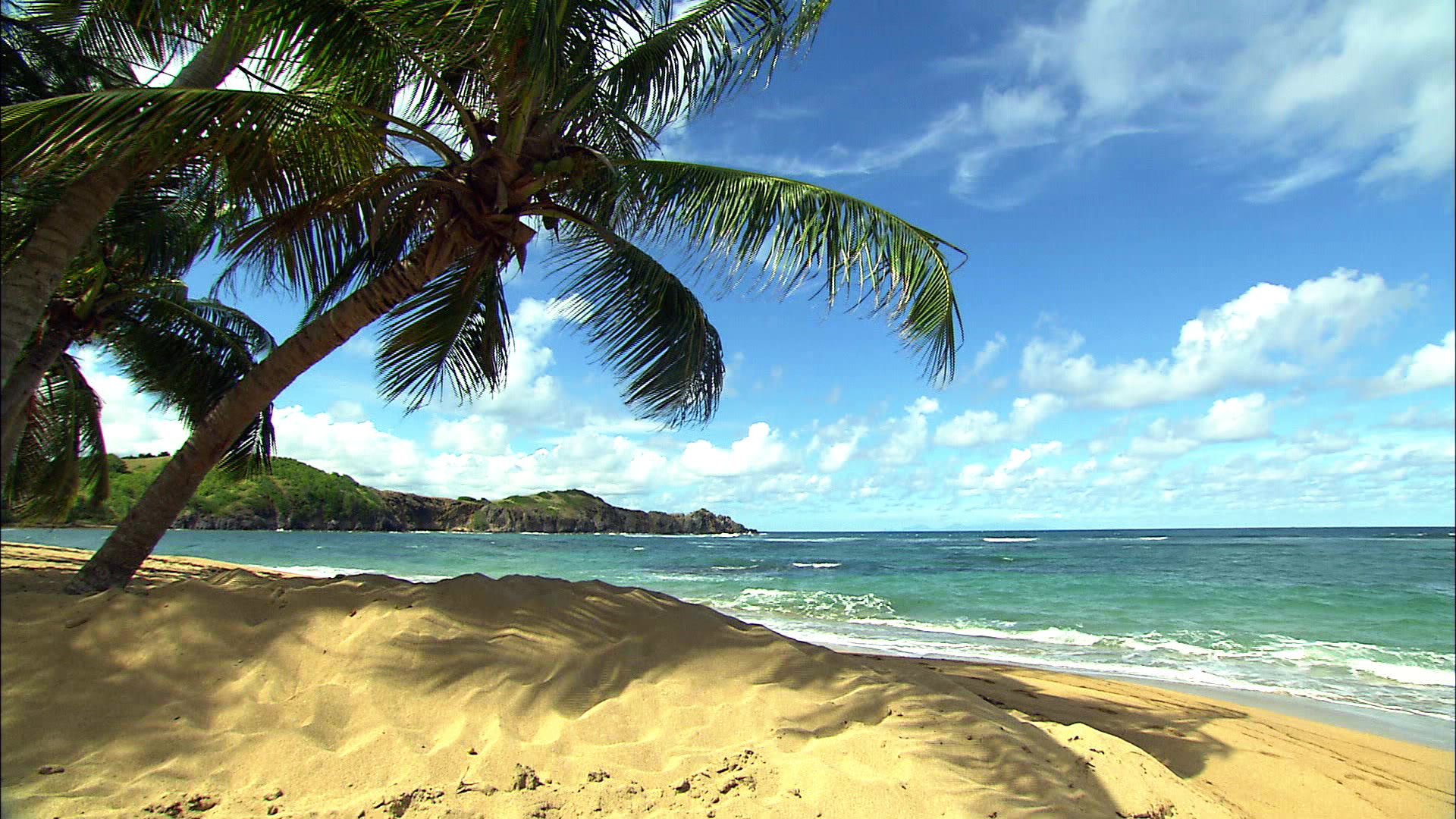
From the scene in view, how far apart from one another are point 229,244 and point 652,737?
17.3 feet

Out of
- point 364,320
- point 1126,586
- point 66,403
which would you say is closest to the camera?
point 364,320

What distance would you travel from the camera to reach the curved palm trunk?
2.93 metres

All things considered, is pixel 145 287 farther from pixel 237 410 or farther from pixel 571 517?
pixel 571 517

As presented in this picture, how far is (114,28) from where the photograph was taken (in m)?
5.62

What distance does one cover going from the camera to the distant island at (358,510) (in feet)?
41.2

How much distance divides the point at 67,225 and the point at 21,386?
2.52 m

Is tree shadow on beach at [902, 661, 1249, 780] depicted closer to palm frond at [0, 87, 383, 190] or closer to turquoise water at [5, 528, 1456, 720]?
turquoise water at [5, 528, 1456, 720]

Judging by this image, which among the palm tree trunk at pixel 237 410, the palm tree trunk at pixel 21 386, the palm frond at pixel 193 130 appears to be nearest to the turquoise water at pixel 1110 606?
the palm tree trunk at pixel 237 410

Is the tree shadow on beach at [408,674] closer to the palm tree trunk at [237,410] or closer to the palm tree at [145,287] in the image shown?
the palm tree trunk at [237,410]

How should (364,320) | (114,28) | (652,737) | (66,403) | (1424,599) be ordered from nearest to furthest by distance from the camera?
(652,737) < (364,320) < (114,28) < (66,403) < (1424,599)

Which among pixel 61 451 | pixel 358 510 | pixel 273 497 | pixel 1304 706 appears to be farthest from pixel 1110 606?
pixel 358 510

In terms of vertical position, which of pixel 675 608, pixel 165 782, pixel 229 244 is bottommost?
pixel 165 782

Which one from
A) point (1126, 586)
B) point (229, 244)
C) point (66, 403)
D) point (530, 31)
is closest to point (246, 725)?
point (530, 31)

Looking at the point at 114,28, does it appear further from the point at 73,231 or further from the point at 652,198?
the point at 652,198
